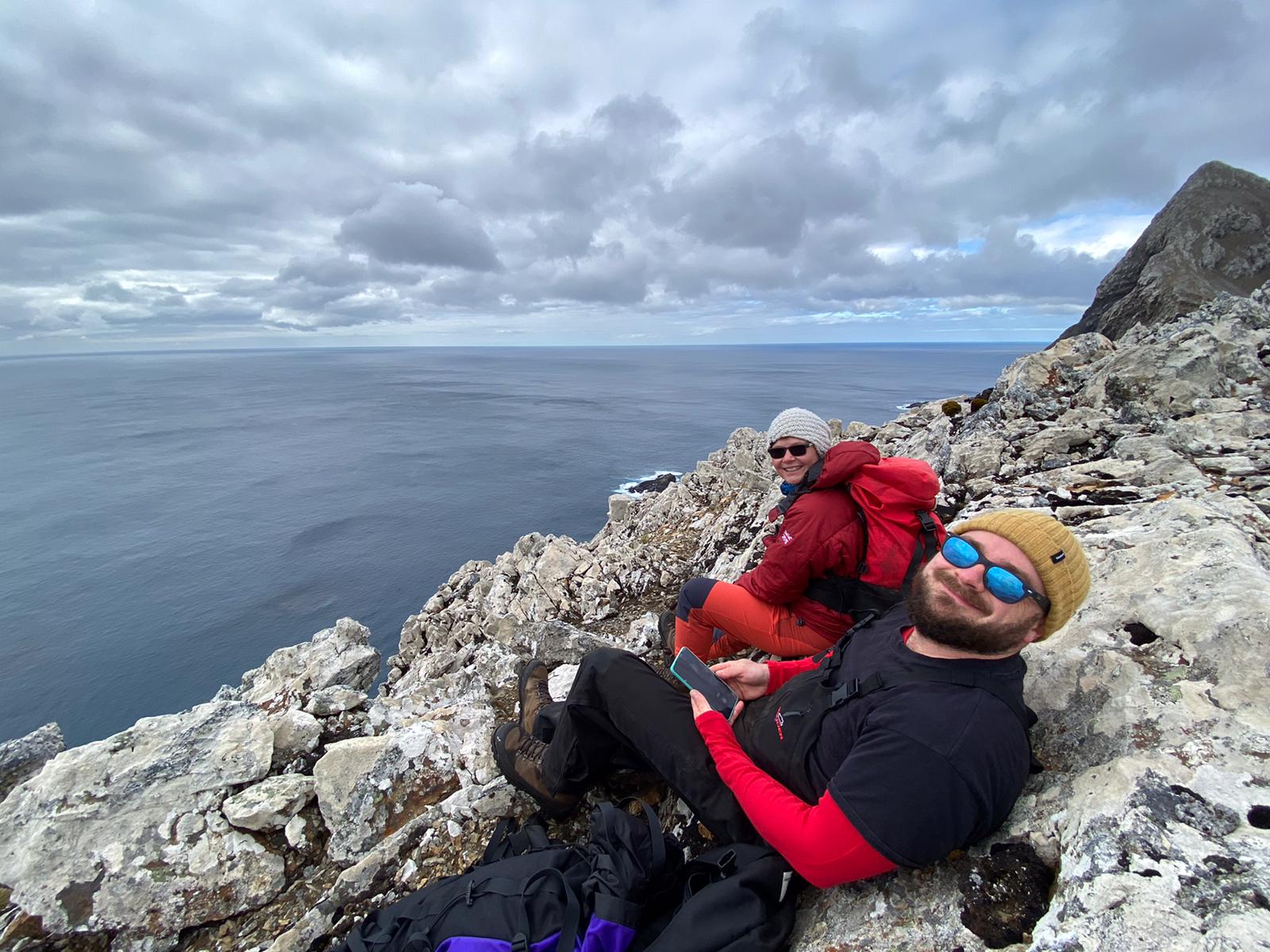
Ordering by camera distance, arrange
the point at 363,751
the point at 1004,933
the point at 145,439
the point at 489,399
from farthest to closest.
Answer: the point at 489,399 < the point at 145,439 < the point at 363,751 < the point at 1004,933

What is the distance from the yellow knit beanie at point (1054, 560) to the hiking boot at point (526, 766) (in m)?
4.52

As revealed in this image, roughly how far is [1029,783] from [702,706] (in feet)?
7.65

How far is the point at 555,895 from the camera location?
408 cm

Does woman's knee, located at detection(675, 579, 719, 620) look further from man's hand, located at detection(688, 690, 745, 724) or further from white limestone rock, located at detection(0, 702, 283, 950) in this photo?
white limestone rock, located at detection(0, 702, 283, 950)

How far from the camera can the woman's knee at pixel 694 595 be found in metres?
6.99

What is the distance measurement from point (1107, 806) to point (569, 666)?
6812 mm

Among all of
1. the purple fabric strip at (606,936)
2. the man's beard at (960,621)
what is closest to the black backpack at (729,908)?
the purple fabric strip at (606,936)

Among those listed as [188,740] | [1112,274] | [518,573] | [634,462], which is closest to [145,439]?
[634,462]

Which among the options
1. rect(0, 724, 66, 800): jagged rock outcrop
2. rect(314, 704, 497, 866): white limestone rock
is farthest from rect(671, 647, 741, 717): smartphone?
rect(0, 724, 66, 800): jagged rock outcrop

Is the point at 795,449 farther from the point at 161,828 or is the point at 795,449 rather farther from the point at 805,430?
the point at 161,828

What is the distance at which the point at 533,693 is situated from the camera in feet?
22.1

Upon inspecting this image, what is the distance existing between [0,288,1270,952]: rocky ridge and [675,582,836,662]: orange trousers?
6.39ft

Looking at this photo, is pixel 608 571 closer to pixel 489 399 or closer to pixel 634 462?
pixel 634 462

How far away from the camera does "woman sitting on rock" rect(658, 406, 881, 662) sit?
5727mm
